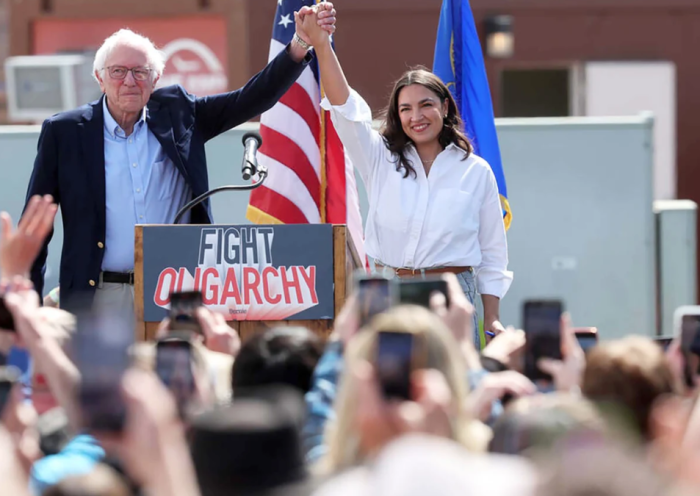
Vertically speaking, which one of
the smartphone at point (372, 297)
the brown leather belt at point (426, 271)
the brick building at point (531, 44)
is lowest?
the brown leather belt at point (426, 271)

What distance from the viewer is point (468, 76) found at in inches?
237

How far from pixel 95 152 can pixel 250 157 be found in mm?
607

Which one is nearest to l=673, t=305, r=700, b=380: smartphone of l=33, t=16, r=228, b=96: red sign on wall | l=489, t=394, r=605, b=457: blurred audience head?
l=489, t=394, r=605, b=457: blurred audience head

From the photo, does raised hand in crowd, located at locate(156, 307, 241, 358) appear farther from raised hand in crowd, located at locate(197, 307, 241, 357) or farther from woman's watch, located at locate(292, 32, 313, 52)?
woman's watch, located at locate(292, 32, 313, 52)

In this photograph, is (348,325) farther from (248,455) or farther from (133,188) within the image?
(133,188)

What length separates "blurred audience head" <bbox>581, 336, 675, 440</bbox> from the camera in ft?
8.01

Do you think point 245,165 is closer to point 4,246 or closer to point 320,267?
point 320,267

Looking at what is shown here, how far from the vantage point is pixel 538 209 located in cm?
802

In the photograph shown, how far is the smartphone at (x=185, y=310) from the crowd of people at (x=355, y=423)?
0.30 m

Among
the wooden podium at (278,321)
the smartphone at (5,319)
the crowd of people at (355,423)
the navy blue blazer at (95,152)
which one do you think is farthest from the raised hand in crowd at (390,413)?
the navy blue blazer at (95,152)

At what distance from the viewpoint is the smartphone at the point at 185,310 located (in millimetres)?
3248

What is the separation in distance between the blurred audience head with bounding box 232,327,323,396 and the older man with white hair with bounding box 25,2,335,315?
1950mm

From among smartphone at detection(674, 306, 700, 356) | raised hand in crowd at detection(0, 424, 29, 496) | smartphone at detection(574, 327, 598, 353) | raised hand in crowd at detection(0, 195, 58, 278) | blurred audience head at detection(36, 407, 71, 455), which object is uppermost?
raised hand in crowd at detection(0, 195, 58, 278)

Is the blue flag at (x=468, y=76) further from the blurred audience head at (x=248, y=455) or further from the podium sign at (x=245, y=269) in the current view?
the blurred audience head at (x=248, y=455)
